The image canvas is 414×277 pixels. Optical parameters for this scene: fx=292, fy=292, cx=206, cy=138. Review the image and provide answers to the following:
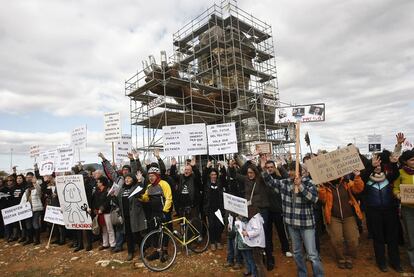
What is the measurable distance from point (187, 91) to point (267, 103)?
23.0 feet

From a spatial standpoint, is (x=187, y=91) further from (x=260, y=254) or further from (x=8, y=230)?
(x=260, y=254)

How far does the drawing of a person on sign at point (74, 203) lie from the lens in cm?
755

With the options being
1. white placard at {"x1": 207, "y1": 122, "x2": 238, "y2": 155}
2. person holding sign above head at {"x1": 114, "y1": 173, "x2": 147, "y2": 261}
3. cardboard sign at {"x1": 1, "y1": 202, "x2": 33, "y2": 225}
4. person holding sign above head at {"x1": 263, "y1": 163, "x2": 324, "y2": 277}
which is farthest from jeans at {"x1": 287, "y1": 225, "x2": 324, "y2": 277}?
cardboard sign at {"x1": 1, "y1": 202, "x2": 33, "y2": 225}

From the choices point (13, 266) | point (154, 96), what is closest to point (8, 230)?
point (13, 266)

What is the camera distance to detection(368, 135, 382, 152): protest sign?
12.7 metres

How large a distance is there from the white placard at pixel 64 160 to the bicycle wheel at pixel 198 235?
4.11m

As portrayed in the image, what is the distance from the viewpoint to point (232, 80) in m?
21.9

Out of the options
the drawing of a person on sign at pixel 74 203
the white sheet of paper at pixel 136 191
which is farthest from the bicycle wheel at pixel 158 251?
the drawing of a person on sign at pixel 74 203

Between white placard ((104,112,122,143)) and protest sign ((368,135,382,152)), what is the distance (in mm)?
10459

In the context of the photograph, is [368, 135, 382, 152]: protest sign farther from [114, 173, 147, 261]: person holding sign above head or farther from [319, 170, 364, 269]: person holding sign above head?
[114, 173, 147, 261]: person holding sign above head

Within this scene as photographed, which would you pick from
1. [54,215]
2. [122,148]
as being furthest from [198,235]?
[54,215]

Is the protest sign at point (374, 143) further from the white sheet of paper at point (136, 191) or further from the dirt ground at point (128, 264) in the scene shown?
the white sheet of paper at point (136, 191)

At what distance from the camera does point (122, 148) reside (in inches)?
378

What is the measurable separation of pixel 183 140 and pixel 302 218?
167 inches
